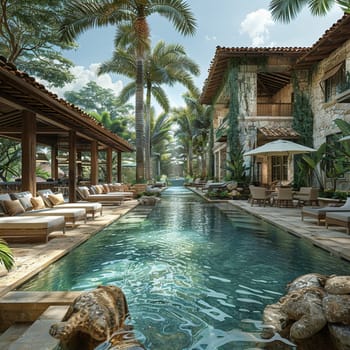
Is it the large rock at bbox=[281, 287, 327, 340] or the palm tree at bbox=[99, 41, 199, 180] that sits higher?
the palm tree at bbox=[99, 41, 199, 180]

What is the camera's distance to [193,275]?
441 centimetres

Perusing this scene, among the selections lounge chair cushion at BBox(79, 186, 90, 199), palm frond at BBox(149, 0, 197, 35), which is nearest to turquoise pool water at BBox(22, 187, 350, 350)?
lounge chair cushion at BBox(79, 186, 90, 199)

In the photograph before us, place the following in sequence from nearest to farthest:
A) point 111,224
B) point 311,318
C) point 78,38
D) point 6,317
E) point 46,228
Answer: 1. point 311,318
2. point 6,317
3. point 46,228
4. point 111,224
5. point 78,38

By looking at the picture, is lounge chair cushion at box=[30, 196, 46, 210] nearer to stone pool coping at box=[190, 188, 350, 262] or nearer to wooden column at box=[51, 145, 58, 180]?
stone pool coping at box=[190, 188, 350, 262]

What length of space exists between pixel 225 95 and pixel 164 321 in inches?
772

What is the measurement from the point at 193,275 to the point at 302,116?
15157 mm

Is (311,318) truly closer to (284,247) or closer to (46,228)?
(284,247)

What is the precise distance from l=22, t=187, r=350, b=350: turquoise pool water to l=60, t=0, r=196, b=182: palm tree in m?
10.9

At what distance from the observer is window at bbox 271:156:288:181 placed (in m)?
18.1

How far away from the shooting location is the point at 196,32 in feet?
51.5

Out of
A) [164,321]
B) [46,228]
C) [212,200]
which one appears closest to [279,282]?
[164,321]

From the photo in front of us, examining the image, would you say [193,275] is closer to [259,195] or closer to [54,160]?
[259,195]

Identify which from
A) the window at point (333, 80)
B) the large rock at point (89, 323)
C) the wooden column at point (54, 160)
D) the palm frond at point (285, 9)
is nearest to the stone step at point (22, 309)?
the large rock at point (89, 323)

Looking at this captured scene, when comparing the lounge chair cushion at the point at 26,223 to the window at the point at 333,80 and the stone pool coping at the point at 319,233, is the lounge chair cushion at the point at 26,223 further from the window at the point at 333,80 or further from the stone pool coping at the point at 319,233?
the window at the point at 333,80
